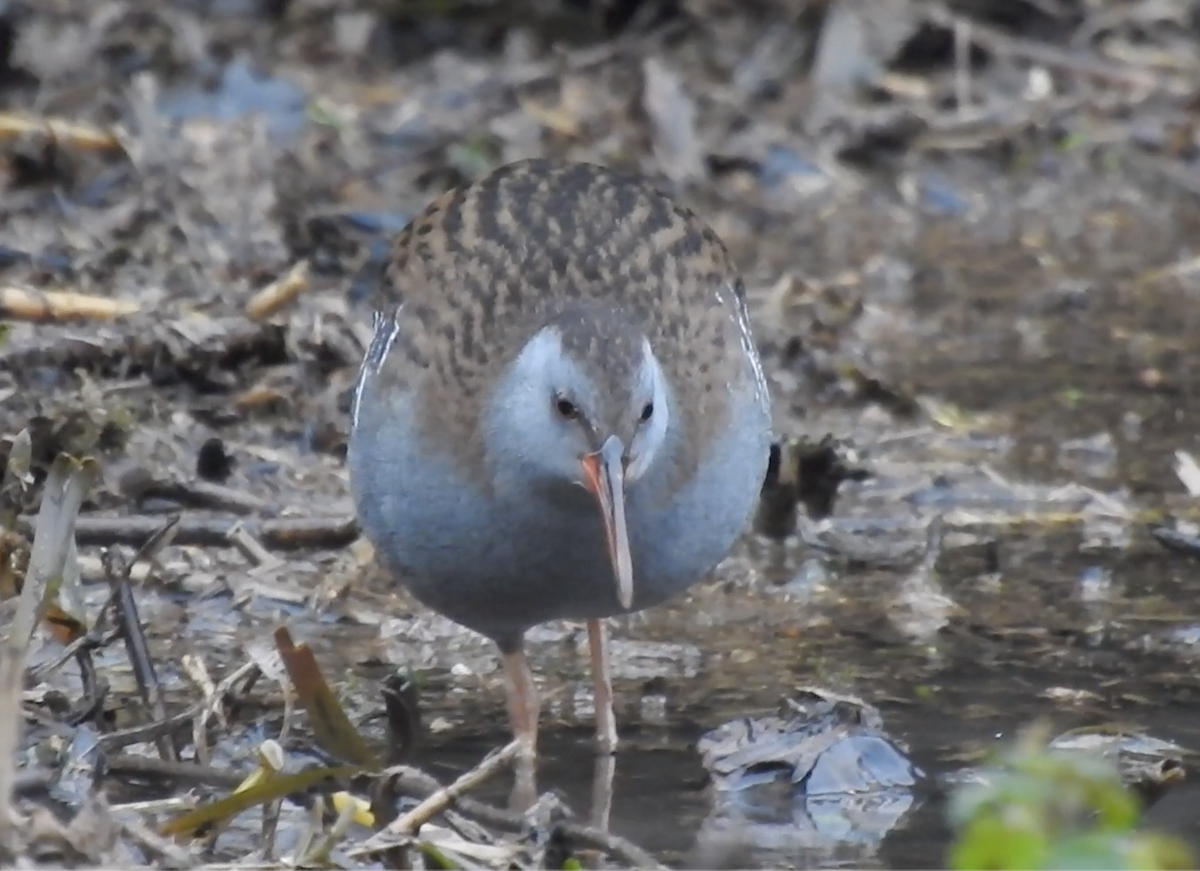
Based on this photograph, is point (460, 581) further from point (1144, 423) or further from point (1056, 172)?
point (1056, 172)

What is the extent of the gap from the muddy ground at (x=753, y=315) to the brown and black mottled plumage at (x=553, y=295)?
761 millimetres

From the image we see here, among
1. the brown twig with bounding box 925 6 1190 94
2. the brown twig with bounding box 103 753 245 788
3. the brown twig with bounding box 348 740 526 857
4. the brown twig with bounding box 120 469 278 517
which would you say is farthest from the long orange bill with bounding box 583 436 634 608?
the brown twig with bounding box 925 6 1190 94

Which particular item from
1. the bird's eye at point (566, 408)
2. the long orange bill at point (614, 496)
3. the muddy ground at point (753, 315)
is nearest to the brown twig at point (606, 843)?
the muddy ground at point (753, 315)

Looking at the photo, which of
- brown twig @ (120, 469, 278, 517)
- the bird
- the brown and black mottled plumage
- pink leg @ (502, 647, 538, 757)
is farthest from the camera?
brown twig @ (120, 469, 278, 517)

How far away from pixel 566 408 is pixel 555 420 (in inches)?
1.5

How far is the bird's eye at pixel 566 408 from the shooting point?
4.91m

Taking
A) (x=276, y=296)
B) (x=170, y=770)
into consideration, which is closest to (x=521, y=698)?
(x=170, y=770)

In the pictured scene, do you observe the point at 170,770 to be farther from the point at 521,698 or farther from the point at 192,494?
the point at 192,494

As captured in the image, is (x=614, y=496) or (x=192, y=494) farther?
(x=192, y=494)

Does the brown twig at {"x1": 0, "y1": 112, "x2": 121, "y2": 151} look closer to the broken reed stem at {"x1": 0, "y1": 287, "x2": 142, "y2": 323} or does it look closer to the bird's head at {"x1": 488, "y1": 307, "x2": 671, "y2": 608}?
the broken reed stem at {"x1": 0, "y1": 287, "x2": 142, "y2": 323}

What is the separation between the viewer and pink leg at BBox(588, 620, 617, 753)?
5379 millimetres

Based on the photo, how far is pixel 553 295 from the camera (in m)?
5.25

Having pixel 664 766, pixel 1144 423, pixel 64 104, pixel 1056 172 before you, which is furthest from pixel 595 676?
pixel 1056 172

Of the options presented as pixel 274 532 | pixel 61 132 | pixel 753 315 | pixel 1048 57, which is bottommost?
pixel 274 532
